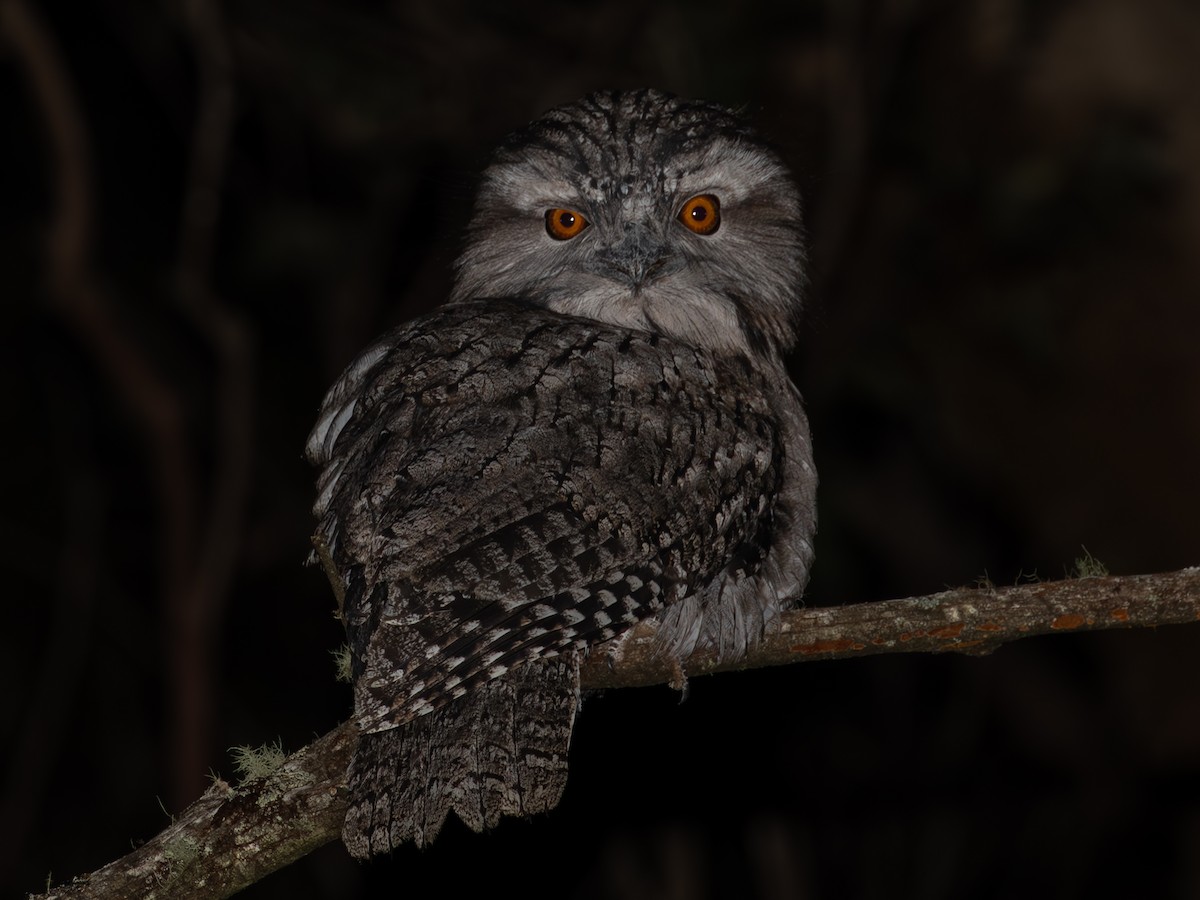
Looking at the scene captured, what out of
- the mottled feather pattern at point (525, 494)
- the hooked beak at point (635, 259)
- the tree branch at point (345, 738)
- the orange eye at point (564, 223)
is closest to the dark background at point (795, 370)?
the orange eye at point (564, 223)

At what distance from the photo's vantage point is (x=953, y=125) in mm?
7309

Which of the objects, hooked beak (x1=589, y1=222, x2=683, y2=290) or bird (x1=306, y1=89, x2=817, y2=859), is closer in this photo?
bird (x1=306, y1=89, x2=817, y2=859)

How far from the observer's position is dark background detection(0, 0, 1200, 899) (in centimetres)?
645

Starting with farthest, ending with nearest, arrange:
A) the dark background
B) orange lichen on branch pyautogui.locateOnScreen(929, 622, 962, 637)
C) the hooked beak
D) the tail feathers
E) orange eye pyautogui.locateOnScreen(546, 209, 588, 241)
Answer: the dark background → orange eye pyautogui.locateOnScreen(546, 209, 588, 241) → the hooked beak → orange lichen on branch pyautogui.locateOnScreen(929, 622, 962, 637) → the tail feathers

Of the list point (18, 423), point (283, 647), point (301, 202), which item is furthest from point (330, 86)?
point (283, 647)

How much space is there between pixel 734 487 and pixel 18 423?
592cm

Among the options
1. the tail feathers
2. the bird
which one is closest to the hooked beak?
the bird

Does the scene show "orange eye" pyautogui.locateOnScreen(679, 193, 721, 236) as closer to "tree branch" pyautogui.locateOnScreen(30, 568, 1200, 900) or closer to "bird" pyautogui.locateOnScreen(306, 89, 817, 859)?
"bird" pyautogui.locateOnScreen(306, 89, 817, 859)

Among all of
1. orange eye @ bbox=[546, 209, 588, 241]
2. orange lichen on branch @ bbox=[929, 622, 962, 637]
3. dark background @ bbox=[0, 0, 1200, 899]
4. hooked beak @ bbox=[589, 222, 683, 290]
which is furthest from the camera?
dark background @ bbox=[0, 0, 1200, 899]

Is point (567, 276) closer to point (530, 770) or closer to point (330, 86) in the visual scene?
point (530, 770)

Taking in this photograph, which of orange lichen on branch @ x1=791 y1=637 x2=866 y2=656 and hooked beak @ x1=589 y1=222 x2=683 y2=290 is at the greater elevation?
hooked beak @ x1=589 y1=222 x2=683 y2=290

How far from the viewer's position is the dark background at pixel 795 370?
6.45 meters

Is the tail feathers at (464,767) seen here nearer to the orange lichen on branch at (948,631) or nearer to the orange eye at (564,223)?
the orange lichen on branch at (948,631)

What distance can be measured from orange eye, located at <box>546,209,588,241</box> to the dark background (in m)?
2.30
